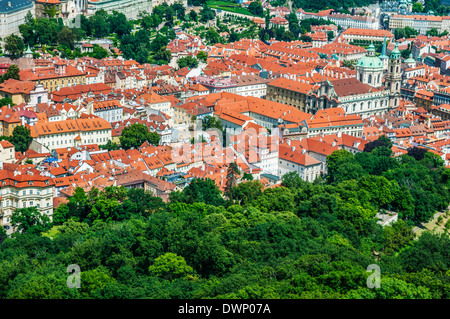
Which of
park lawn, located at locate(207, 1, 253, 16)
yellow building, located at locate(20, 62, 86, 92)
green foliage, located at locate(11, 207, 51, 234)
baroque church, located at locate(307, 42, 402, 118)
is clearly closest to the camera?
green foliage, located at locate(11, 207, 51, 234)

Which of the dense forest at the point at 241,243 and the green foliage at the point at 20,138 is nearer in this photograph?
the dense forest at the point at 241,243

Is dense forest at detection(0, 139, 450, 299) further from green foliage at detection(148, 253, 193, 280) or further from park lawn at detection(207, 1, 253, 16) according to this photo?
park lawn at detection(207, 1, 253, 16)

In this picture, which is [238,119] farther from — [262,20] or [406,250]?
[262,20]

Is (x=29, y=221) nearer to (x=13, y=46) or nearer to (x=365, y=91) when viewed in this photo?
(x=13, y=46)

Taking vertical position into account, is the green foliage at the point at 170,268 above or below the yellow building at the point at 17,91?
below

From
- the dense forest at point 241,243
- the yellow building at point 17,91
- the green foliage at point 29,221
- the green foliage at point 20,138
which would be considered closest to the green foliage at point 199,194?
the dense forest at point 241,243

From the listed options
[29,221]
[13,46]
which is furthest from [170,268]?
[13,46]

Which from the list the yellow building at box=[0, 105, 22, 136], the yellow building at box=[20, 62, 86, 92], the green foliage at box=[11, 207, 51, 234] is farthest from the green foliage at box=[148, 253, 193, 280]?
the yellow building at box=[20, 62, 86, 92]

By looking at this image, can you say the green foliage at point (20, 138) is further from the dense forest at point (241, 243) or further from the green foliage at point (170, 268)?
the green foliage at point (170, 268)
